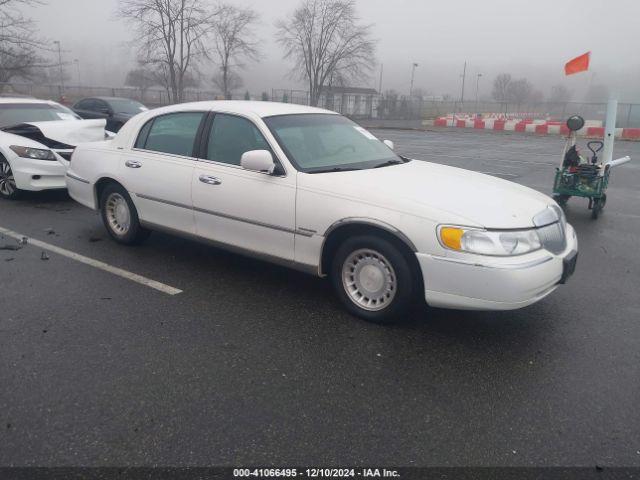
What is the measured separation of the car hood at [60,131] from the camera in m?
7.88

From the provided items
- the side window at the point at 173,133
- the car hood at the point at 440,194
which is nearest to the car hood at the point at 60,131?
the side window at the point at 173,133

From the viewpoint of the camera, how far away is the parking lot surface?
8.50 ft

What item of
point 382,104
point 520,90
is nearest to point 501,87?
point 520,90

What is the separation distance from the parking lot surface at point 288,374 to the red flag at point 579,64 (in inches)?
153

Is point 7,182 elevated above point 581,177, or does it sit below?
below

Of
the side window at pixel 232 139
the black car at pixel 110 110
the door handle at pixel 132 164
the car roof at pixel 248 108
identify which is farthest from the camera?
the black car at pixel 110 110

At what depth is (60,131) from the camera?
7.97 metres

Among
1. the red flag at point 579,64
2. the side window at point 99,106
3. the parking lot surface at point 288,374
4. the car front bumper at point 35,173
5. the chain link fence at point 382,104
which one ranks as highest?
the chain link fence at point 382,104

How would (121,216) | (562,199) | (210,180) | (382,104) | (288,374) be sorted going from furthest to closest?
(382,104) → (562,199) → (121,216) → (210,180) → (288,374)

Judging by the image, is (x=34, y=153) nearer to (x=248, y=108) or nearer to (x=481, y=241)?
(x=248, y=108)

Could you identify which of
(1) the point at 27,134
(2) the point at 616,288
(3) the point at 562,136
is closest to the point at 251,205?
(2) the point at 616,288

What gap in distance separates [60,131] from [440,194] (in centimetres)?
654

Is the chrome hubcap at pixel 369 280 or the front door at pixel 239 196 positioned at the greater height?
the front door at pixel 239 196

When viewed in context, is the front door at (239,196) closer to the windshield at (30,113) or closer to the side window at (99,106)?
the windshield at (30,113)
